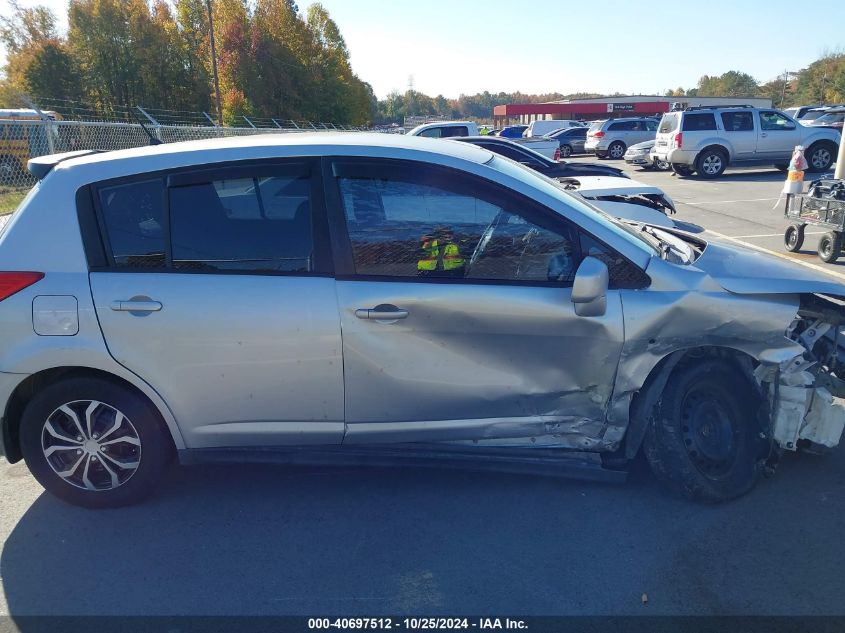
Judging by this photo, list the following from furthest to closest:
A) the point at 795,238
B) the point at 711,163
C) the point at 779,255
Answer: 1. the point at 711,163
2. the point at 795,238
3. the point at 779,255

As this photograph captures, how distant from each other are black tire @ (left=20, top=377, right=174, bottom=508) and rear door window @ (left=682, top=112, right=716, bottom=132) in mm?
19544

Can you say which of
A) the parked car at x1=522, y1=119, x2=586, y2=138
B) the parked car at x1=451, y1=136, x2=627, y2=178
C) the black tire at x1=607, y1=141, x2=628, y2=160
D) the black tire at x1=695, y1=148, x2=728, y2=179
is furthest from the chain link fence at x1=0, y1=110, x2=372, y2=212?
the parked car at x1=522, y1=119, x2=586, y2=138

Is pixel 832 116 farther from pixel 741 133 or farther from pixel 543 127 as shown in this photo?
pixel 543 127

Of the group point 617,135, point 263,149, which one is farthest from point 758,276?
point 617,135

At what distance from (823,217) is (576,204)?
6430 millimetres

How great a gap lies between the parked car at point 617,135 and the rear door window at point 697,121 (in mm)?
10810

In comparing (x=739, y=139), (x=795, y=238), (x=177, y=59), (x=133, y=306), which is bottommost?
(x=795, y=238)

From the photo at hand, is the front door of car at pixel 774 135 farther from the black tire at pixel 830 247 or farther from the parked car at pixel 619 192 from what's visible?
the parked car at pixel 619 192

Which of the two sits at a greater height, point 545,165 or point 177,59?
point 177,59

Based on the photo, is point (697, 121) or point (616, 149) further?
point (616, 149)

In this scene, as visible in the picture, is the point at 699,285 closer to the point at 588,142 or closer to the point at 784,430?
the point at 784,430

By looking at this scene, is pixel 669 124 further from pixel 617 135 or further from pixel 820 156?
pixel 617 135

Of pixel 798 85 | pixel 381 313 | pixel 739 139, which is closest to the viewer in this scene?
pixel 381 313

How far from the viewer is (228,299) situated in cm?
319
